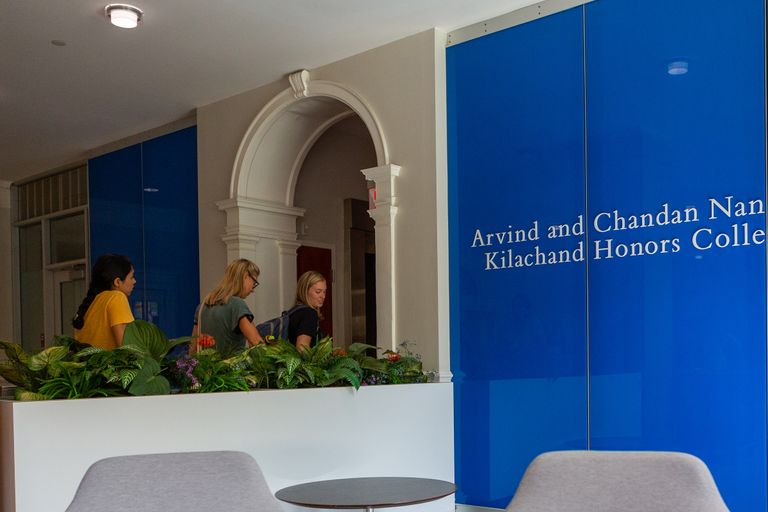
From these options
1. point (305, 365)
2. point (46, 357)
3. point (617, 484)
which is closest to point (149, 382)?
point (46, 357)

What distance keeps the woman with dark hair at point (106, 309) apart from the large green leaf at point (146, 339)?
0.69 m

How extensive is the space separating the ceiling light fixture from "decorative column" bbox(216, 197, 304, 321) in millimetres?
1991

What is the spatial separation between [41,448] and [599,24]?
384 centimetres

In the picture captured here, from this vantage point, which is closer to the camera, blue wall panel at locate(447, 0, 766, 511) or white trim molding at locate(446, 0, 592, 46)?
blue wall panel at locate(447, 0, 766, 511)

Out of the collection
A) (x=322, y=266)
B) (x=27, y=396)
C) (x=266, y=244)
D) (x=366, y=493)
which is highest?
(x=266, y=244)

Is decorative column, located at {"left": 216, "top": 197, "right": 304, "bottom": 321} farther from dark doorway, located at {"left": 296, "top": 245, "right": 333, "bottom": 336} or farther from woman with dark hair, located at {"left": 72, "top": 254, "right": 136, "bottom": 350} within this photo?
→ woman with dark hair, located at {"left": 72, "top": 254, "right": 136, "bottom": 350}

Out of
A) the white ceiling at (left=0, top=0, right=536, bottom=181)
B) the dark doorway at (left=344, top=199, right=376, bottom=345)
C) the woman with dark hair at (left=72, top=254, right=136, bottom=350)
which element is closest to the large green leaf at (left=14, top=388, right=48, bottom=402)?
the woman with dark hair at (left=72, top=254, right=136, bottom=350)

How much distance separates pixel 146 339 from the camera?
3.82 m

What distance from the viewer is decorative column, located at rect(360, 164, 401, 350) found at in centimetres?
573

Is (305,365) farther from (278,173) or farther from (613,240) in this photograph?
(278,173)

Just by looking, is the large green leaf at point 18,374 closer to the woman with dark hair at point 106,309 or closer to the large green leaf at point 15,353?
the large green leaf at point 15,353

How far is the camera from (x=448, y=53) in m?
5.65

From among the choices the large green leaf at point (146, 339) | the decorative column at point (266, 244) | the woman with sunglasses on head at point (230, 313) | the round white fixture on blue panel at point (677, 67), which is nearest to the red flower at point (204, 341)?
the large green leaf at point (146, 339)

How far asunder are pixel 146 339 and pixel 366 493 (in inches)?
53.0
